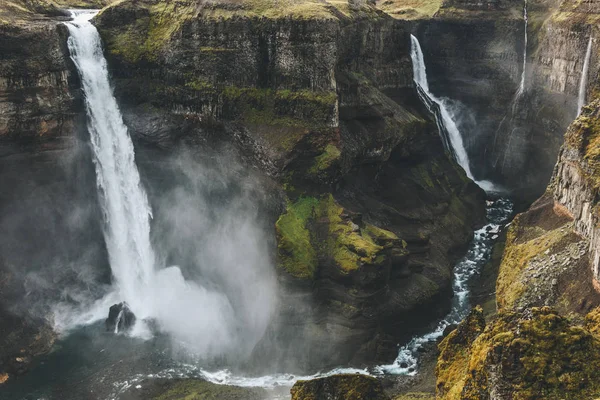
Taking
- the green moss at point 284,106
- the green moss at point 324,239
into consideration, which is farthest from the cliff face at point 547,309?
the green moss at point 284,106

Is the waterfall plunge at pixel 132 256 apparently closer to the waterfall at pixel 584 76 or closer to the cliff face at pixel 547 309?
the cliff face at pixel 547 309

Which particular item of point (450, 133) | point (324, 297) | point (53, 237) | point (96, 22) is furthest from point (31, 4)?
point (450, 133)

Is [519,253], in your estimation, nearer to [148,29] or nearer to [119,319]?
[119,319]

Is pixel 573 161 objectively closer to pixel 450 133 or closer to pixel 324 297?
pixel 324 297

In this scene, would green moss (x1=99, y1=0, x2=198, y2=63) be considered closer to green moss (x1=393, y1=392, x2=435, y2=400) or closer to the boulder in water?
the boulder in water

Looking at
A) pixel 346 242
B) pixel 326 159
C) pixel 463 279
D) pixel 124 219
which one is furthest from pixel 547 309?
pixel 124 219

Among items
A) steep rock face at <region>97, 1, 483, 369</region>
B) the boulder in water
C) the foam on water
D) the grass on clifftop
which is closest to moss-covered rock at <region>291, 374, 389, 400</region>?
the foam on water
